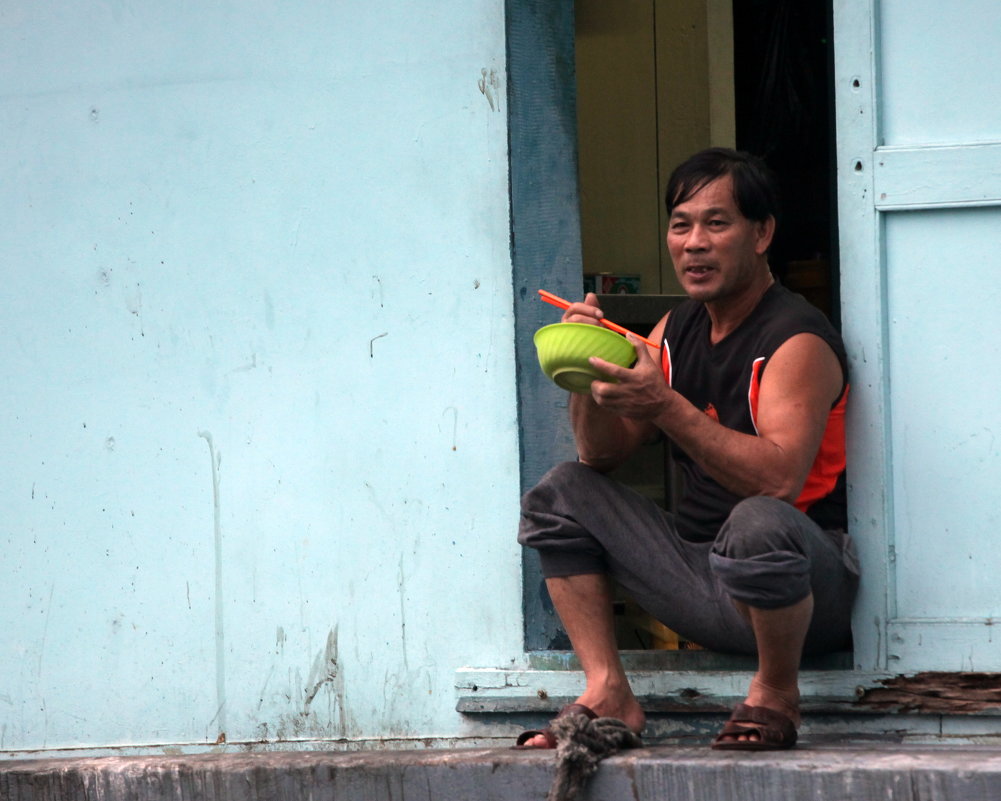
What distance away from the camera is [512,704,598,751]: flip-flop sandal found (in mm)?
2650

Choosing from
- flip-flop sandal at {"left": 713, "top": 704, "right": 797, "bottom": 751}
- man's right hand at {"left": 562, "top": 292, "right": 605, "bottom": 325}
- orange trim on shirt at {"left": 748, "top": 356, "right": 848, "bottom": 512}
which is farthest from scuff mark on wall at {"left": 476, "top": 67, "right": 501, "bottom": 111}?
flip-flop sandal at {"left": 713, "top": 704, "right": 797, "bottom": 751}

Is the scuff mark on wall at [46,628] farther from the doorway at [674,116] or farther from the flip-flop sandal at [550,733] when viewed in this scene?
the doorway at [674,116]

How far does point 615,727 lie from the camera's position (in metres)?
2.65

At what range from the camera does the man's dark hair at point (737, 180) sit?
2784 mm

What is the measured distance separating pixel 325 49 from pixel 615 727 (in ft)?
5.89

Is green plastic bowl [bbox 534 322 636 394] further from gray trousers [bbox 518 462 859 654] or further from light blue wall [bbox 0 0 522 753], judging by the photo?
light blue wall [bbox 0 0 522 753]

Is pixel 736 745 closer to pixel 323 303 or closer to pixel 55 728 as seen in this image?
pixel 323 303

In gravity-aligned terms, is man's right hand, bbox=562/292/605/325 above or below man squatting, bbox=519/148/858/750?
above

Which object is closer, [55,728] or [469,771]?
[469,771]

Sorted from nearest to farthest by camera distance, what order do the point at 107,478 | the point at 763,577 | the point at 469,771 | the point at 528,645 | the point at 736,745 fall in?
the point at 763,577, the point at 736,745, the point at 469,771, the point at 528,645, the point at 107,478

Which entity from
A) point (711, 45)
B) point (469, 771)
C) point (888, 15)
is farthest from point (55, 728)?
point (711, 45)

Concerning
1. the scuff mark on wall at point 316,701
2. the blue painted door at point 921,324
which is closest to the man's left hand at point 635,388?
the blue painted door at point 921,324

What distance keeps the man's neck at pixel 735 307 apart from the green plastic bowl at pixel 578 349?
1.44 feet

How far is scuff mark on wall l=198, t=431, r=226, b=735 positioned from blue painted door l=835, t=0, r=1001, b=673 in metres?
1.59
